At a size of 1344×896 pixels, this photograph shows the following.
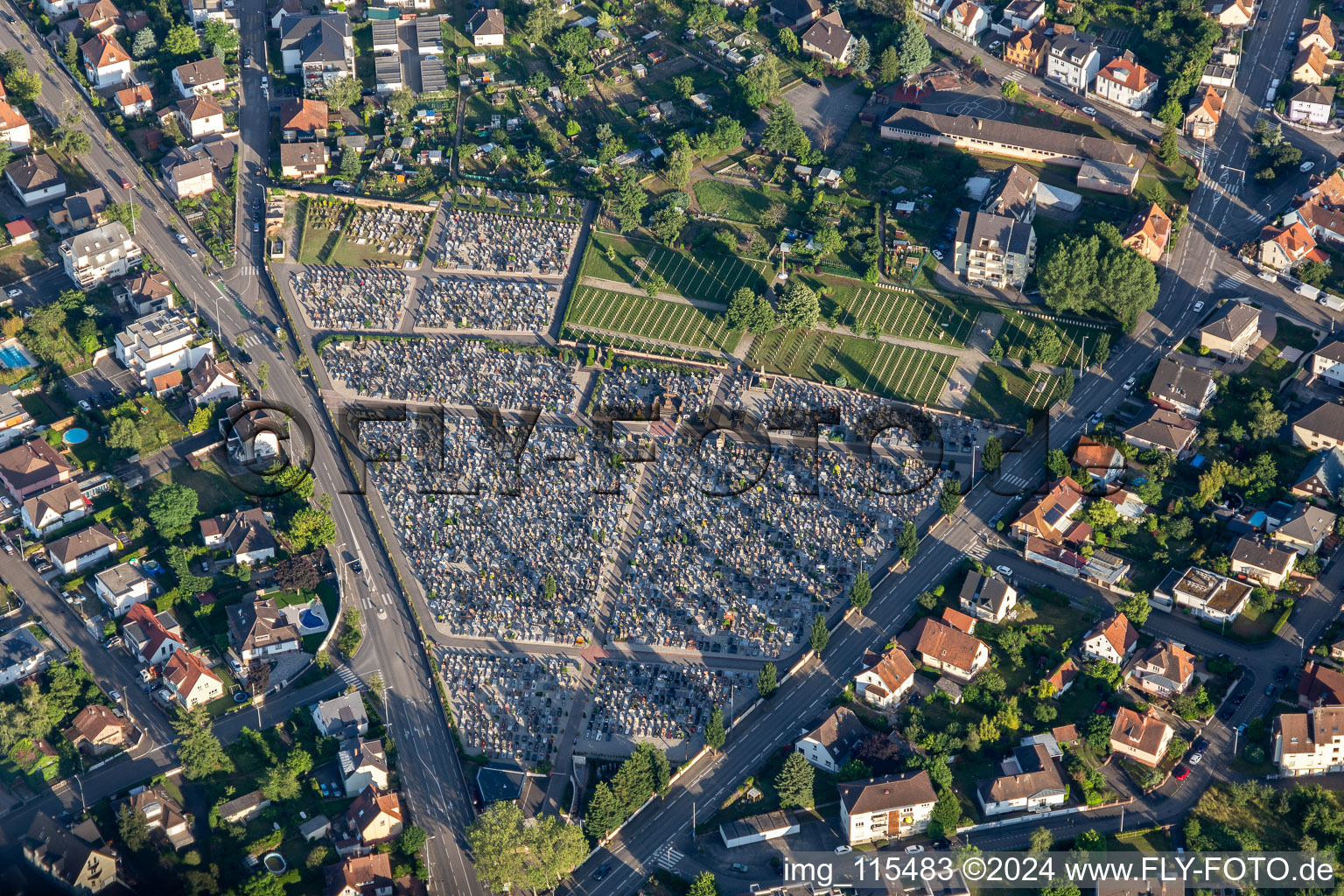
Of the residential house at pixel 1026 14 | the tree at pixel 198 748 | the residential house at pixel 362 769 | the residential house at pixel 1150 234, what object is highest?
the residential house at pixel 1026 14

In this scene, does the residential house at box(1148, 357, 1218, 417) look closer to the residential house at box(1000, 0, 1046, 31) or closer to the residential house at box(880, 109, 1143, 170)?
the residential house at box(880, 109, 1143, 170)

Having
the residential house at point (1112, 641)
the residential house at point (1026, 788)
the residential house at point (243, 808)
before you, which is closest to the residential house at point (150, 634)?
the residential house at point (243, 808)

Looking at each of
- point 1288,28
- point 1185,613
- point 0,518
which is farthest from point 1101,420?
point 0,518

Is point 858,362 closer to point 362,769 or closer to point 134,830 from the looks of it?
point 362,769

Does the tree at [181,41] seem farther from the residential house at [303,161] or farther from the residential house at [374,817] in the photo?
the residential house at [374,817]

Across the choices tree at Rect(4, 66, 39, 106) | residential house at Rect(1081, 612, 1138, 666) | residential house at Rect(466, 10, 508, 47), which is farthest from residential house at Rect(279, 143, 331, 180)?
residential house at Rect(1081, 612, 1138, 666)
